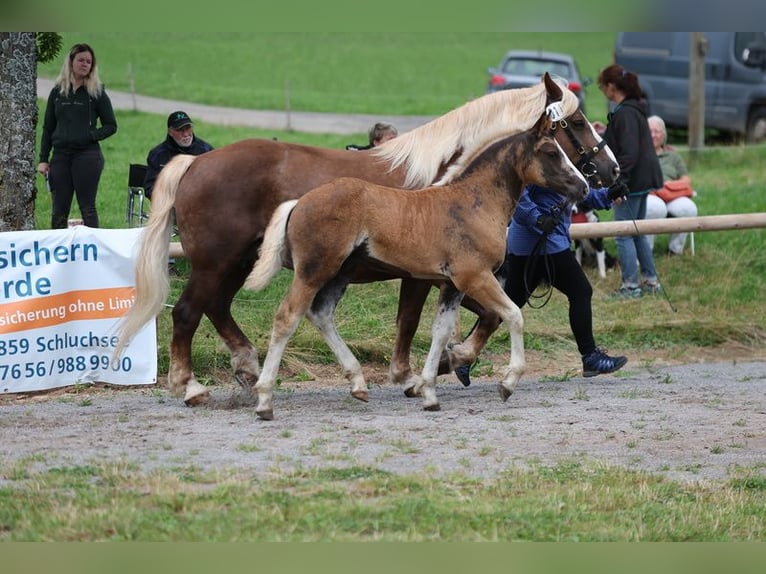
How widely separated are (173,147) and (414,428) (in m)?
4.38

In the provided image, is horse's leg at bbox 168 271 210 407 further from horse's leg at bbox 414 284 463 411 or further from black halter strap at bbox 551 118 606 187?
black halter strap at bbox 551 118 606 187

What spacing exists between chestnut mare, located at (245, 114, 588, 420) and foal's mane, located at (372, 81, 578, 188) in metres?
0.20

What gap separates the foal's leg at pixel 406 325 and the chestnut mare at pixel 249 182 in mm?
68

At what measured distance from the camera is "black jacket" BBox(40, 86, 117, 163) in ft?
35.9

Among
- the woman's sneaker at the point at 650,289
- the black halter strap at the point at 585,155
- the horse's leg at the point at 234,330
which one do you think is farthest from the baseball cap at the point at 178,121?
the woman's sneaker at the point at 650,289

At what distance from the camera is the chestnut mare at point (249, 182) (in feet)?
26.8

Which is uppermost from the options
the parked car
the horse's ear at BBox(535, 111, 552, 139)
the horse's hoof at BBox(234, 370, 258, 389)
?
the horse's ear at BBox(535, 111, 552, 139)

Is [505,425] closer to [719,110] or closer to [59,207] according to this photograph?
[59,207]

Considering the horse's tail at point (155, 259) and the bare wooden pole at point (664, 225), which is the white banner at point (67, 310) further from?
the bare wooden pole at point (664, 225)

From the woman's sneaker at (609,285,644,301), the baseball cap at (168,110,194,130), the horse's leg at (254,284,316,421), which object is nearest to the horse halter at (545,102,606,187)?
the horse's leg at (254,284,316,421)

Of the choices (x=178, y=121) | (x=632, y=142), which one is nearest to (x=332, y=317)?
(x=178, y=121)

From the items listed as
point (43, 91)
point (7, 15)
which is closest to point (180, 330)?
point (7, 15)

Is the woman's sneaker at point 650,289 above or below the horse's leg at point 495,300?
below

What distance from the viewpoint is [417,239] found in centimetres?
786
